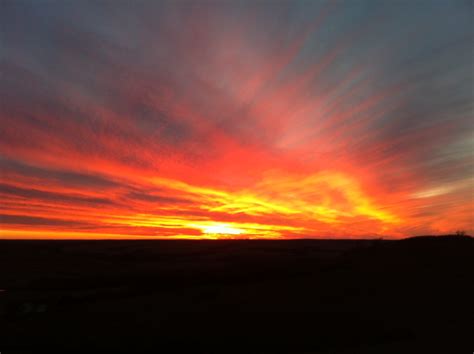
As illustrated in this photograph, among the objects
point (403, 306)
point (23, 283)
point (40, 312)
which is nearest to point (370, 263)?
point (403, 306)

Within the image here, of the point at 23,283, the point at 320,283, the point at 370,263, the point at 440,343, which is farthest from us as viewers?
the point at 23,283

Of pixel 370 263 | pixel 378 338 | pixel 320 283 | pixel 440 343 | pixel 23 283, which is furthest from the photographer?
pixel 23 283

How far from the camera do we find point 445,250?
27125 millimetres

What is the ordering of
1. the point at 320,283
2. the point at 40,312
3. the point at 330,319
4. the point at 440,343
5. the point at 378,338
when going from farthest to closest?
the point at 320,283 < the point at 40,312 < the point at 330,319 < the point at 378,338 < the point at 440,343

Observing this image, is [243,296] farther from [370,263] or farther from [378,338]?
[370,263]

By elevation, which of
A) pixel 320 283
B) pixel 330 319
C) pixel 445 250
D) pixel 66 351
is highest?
pixel 445 250

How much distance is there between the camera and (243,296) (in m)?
21.8

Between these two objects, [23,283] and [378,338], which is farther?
[23,283]

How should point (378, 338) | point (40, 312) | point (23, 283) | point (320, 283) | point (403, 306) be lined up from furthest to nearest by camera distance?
1. point (23, 283)
2. point (320, 283)
3. point (40, 312)
4. point (403, 306)
5. point (378, 338)

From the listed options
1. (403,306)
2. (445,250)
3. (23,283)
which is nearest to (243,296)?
(403,306)

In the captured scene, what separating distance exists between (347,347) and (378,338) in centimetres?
183

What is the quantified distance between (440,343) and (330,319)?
5.06 metres

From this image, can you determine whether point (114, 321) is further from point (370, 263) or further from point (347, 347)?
point (370, 263)

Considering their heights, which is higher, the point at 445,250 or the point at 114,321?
the point at 445,250
